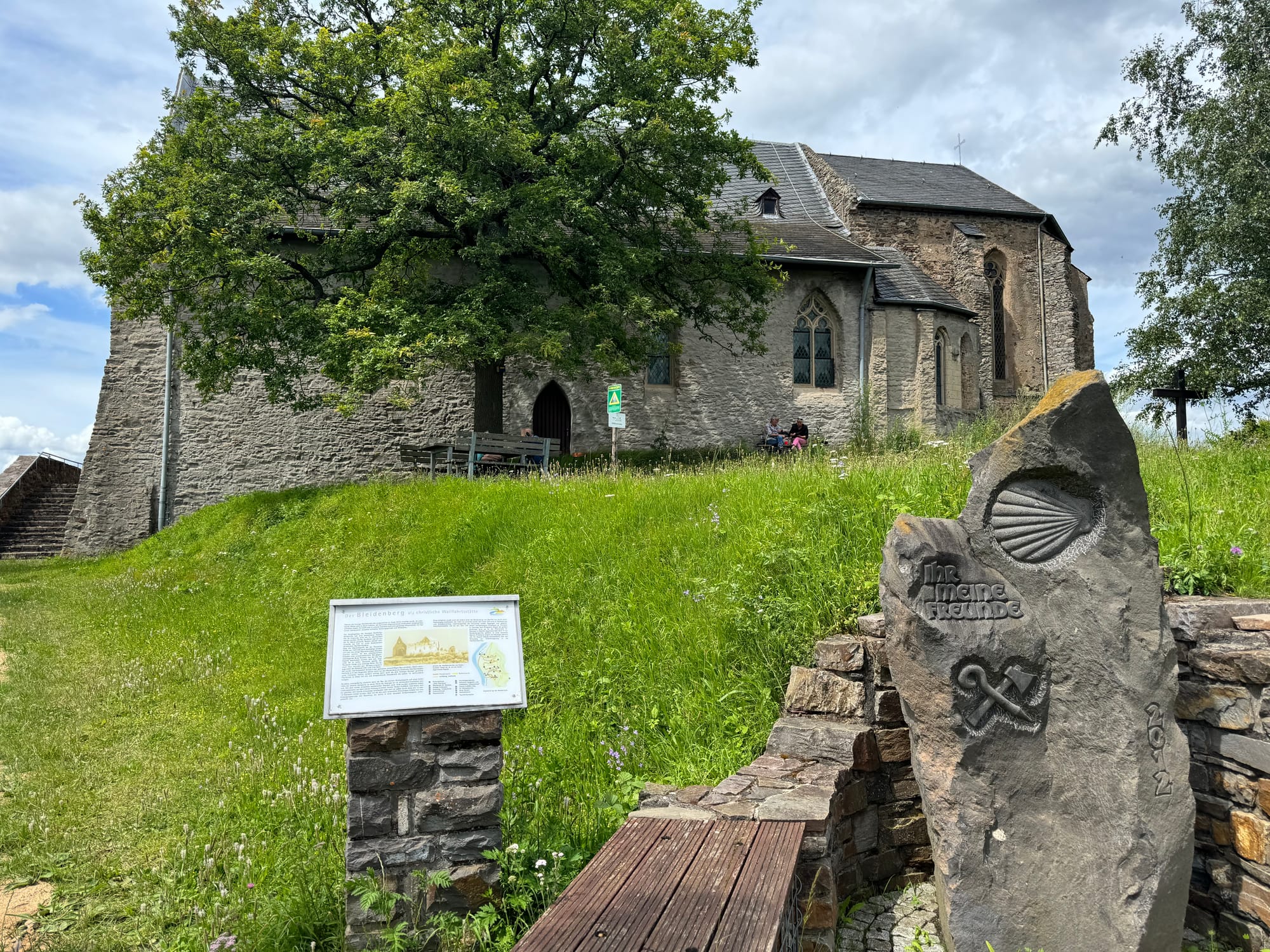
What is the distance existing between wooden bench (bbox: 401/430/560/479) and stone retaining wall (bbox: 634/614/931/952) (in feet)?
34.3

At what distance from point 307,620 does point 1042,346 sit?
82.3 feet

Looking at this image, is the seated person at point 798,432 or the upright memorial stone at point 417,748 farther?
the seated person at point 798,432

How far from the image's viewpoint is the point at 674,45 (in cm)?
1460

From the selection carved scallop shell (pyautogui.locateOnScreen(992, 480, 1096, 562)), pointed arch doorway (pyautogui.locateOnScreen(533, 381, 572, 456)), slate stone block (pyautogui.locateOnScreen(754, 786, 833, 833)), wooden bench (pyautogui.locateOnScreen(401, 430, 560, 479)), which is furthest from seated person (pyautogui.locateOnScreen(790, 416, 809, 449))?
slate stone block (pyautogui.locateOnScreen(754, 786, 833, 833))

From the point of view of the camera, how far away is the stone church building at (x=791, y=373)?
1884 cm

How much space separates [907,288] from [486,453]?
13.4 metres

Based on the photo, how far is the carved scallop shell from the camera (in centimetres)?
379

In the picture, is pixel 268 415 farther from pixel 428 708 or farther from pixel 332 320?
pixel 428 708

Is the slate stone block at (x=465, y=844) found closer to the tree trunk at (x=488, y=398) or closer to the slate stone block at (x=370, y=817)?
the slate stone block at (x=370, y=817)

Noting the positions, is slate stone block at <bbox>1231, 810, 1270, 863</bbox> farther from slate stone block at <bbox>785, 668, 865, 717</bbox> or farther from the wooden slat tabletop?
the wooden slat tabletop

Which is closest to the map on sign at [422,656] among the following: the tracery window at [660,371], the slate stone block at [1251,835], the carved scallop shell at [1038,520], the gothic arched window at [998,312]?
the carved scallop shell at [1038,520]

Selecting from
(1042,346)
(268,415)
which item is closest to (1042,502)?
(268,415)

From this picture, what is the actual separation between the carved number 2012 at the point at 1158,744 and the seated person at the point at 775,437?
1555 centimetres

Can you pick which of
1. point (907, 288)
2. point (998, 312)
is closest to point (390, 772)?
point (907, 288)
